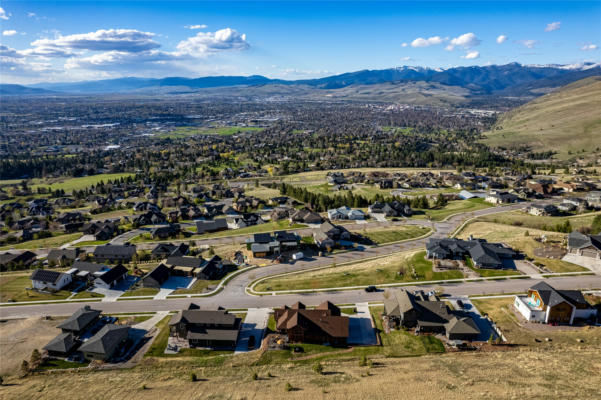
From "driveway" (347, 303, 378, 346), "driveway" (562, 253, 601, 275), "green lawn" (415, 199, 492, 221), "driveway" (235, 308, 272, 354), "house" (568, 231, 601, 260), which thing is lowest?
"driveway" (235, 308, 272, 354)

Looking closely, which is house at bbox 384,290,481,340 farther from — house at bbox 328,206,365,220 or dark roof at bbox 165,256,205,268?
house at bbox 328,206,365,220

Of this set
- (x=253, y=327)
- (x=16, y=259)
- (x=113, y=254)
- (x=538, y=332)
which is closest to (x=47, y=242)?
(x=16, y=259)

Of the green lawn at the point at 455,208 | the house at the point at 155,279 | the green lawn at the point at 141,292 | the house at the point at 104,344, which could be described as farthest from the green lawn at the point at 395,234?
the house at the point at 104,344

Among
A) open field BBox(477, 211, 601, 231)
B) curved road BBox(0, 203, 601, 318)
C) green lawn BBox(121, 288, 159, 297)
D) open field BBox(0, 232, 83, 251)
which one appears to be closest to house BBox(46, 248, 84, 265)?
open field BBox(0, 232, 83, 251)

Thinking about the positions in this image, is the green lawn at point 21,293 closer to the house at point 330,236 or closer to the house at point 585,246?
the house at point 330,236

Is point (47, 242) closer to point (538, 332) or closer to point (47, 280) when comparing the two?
point (47, 280)

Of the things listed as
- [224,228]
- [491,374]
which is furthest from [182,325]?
[224,228]

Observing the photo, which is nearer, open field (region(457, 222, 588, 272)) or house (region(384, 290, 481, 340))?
house (region(384, 290, 481, 340))

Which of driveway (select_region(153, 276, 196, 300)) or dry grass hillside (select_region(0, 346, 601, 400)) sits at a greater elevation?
dry grass hillside (select_region(0, 346, 601, 400))
